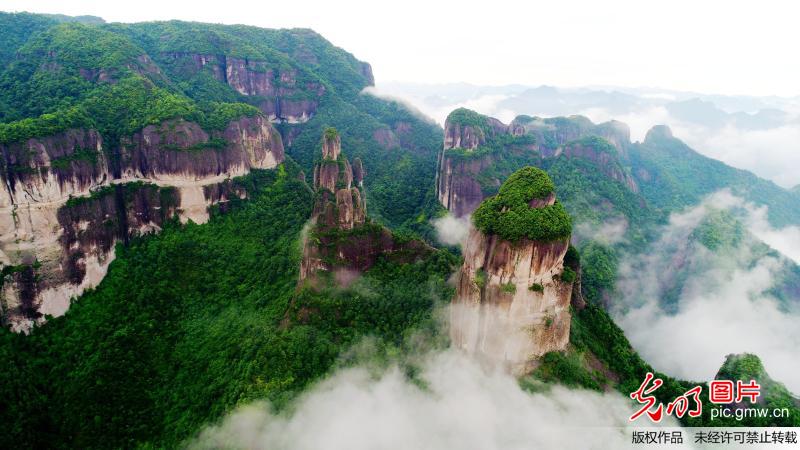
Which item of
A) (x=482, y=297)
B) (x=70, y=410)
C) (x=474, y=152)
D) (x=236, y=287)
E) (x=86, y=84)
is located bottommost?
(x=70, y=410)

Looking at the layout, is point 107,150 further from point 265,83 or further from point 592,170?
point 592,170

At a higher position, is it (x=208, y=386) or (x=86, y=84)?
(x=86, y=84)

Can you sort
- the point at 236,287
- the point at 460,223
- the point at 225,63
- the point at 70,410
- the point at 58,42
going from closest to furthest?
1. the point at 70,410
2. the point at 236,287
3. the point at 58,42
4. the point at 460,223
5. the point at 225,63

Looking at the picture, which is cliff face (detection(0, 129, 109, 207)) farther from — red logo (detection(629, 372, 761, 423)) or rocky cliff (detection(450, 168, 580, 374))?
red logo (detection(629, 372, 761, 423))

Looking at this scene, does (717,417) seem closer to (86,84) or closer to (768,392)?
(768,392)

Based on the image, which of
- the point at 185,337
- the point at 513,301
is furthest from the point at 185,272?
the point at 513,301

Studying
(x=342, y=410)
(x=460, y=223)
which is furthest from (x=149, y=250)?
(x=460, y=223)

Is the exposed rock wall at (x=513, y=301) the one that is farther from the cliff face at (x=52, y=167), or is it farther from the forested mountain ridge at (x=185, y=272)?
the cliff face at (x=52, y=167)
